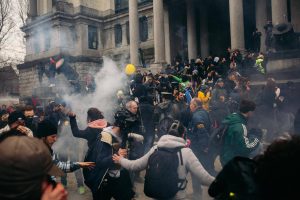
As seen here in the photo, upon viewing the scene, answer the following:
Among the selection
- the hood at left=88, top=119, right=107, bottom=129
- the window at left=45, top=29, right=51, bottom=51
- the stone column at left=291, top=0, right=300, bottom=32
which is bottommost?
the hood at left=88, top=119, right=107, bottom=129

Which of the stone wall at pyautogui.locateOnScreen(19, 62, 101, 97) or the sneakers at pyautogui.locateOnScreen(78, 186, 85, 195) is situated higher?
the stone wall at pyautogui.locateOnScreen(19, 62, 101, 97)

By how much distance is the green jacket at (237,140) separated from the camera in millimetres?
4547

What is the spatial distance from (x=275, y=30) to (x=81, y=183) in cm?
1159

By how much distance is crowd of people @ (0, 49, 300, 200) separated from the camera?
63.6 inches

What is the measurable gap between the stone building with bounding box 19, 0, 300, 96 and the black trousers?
16.5 meters

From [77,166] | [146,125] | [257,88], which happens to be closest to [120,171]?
[77,166]

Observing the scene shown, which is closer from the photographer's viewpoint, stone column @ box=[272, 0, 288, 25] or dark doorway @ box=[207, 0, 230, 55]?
stone column @ box=[272, 0, 288, 25]

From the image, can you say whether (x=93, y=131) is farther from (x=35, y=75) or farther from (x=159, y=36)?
(x=35, y=75)

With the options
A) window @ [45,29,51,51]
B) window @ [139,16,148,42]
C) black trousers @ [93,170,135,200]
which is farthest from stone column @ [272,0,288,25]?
window @ [45,29,51,51]

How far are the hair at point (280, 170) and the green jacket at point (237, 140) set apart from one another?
2885mm

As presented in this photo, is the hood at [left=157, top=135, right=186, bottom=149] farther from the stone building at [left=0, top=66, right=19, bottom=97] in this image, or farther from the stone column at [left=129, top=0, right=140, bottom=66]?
the stone building at [left=0, top=66, right=19, bottom=97]

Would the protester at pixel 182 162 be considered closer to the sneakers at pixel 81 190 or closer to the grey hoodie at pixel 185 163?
the grey hoodie at pixel 185 163

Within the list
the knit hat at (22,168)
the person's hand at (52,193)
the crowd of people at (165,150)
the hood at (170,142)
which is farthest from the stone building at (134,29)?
the knit hat at (22,168)

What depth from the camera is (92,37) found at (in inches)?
1540
